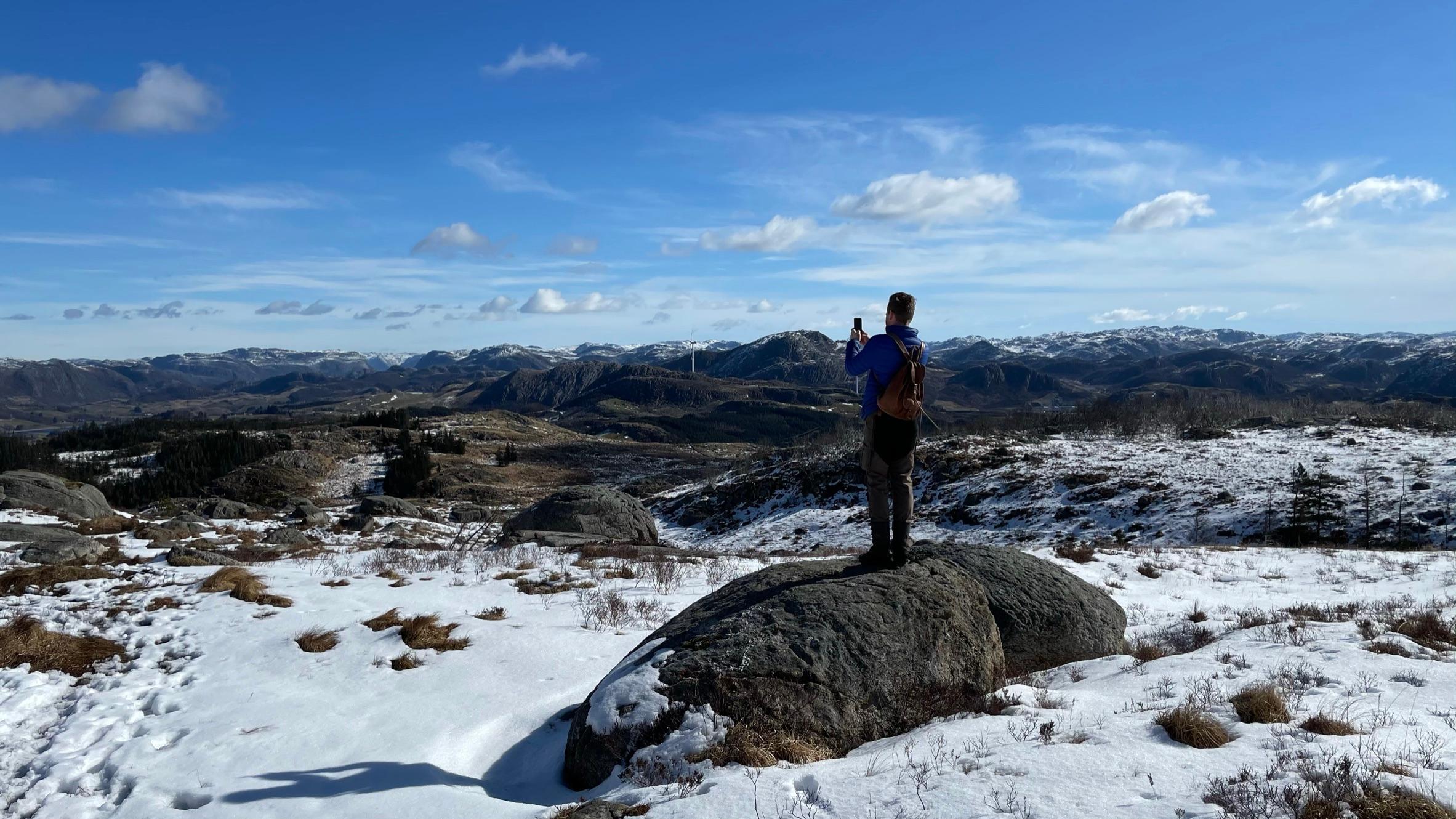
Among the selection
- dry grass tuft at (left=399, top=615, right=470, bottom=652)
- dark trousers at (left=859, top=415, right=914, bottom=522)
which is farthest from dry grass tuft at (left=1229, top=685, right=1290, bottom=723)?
dry grass tuft at (left=399, top=615, right=470, bottom=652)

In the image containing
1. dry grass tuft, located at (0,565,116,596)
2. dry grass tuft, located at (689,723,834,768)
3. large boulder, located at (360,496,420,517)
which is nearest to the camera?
dry grass tuft, located at (689,723,834,768)

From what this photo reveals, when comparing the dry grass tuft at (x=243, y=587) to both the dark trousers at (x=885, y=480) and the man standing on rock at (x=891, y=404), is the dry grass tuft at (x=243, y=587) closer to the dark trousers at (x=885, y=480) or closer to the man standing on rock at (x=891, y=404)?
the dark trousers at (x=885, y=480)

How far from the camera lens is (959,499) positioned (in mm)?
50969

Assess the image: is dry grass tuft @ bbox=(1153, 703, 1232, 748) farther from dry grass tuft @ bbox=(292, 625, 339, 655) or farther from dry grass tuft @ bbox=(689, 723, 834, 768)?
dry grass tuft @ bbox=(292, 625, 339, 655)

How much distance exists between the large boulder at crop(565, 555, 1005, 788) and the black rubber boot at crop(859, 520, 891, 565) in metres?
0.36

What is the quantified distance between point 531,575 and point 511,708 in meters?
7.29

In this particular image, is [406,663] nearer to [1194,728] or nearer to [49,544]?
[1194,728]

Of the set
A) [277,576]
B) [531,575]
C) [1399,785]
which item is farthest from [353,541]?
[1399,785]

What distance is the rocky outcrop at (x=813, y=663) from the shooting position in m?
6.07

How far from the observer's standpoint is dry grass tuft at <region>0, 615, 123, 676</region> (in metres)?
8.55

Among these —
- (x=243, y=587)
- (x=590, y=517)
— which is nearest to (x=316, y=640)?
(x=243, y=587)

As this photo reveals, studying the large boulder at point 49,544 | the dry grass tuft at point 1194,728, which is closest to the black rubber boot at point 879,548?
the dry grass tuft at point 1194,728

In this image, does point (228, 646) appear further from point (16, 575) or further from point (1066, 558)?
point (1066, 558)

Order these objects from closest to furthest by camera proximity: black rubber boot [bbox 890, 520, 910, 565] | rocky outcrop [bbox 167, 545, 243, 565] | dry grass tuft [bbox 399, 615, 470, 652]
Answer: black rubber boot [bbox 890, 520, 910, 565] < dry grass tuft [bbox 399, 615, 470, 652] < rocky outcrop [bbox 167, 545, 243, 565]
